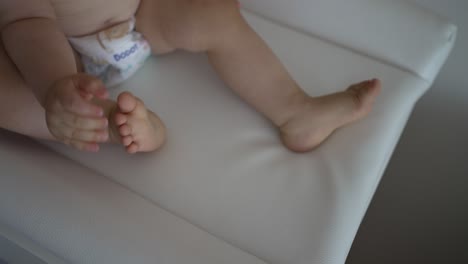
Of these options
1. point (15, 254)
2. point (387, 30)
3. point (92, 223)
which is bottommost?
point (15, 254)

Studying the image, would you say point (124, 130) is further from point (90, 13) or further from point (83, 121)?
point (90, 13)

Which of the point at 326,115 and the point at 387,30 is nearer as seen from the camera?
the point at 326,115

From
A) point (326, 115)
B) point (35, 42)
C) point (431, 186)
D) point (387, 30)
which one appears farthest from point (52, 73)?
point (431, 186)

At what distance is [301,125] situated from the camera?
2.36ft

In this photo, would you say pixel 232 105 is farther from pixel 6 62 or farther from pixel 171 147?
pixel 6 62

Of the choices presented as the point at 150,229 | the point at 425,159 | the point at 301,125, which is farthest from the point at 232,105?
Answer: the point at 425,159

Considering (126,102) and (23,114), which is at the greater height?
(126,102)

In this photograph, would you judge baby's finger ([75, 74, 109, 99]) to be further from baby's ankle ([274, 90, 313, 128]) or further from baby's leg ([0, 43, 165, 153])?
baby's ankle ([274, 90, 313, 128])

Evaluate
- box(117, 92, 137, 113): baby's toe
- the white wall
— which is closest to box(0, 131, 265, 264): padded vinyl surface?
box(117, 92, 137, 113): baby's toe

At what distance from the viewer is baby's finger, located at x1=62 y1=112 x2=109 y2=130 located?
550 mm

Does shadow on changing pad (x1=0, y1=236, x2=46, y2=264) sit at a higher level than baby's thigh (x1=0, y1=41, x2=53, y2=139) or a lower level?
lower

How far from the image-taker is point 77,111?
542mm

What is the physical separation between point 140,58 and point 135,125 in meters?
0.22

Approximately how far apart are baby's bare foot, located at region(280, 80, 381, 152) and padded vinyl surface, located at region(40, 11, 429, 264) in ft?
0.05
